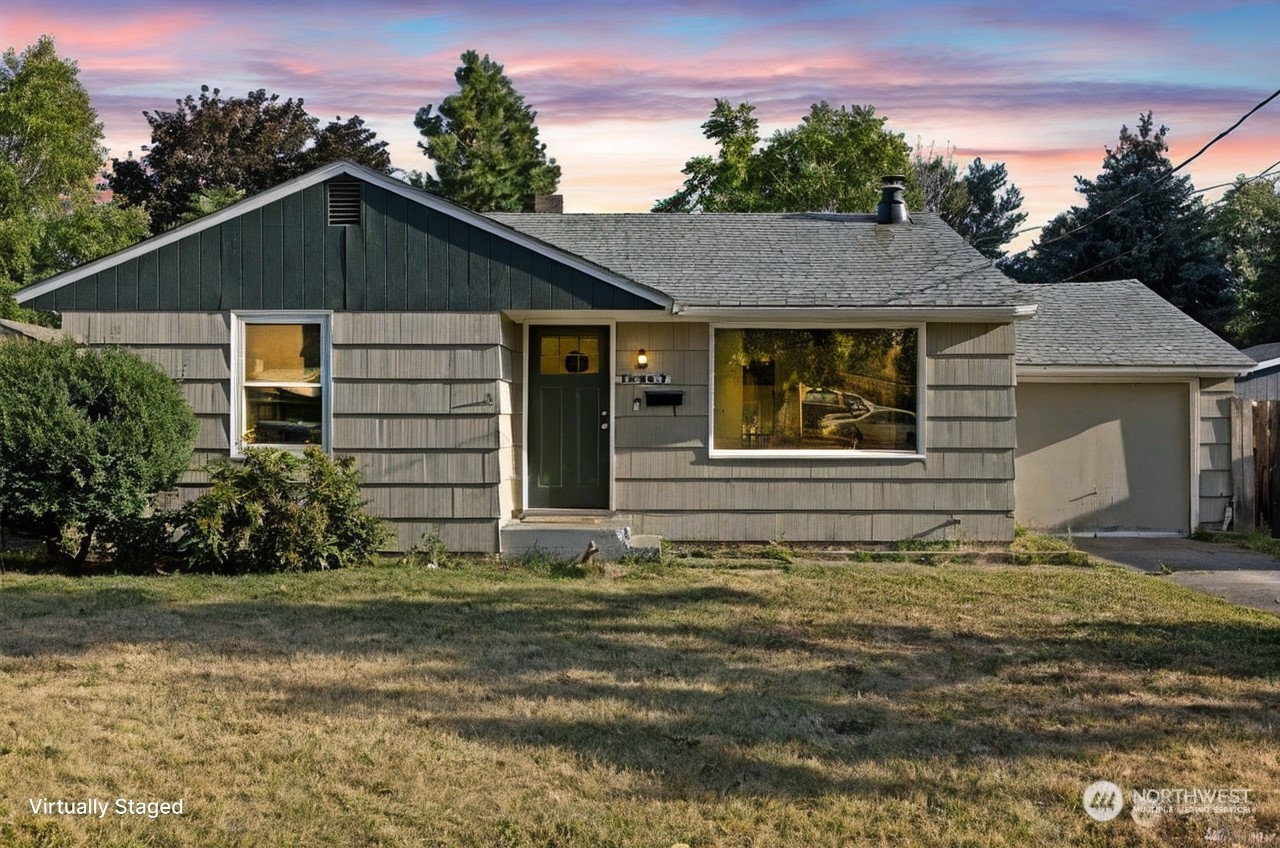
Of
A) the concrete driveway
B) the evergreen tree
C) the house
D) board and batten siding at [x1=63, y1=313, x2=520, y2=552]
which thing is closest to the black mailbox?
board and batten siding at [x1=63, y1=313, x2=520, y2=552]

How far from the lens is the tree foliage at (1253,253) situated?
107ft

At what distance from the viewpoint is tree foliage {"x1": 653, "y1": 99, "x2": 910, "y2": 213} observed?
27.9 metres

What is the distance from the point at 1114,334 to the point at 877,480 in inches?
184

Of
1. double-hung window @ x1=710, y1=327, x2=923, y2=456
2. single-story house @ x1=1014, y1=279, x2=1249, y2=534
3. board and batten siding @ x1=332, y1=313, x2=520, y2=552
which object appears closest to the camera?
board and batten siding @ x1=332, y1=313, x2=520, y2=552

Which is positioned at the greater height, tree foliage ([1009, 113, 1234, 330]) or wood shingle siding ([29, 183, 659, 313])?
tree foliage ([1009, 113, 1234, 330])

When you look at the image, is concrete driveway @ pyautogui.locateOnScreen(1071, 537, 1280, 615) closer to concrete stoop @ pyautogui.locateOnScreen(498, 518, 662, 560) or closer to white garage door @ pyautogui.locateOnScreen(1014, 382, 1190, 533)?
white garage door @ pyautogui.locateOnScreen(1014, 382, 1190, 533)

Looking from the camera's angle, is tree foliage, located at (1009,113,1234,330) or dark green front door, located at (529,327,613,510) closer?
dark green front door, located at (529,327,613,510)

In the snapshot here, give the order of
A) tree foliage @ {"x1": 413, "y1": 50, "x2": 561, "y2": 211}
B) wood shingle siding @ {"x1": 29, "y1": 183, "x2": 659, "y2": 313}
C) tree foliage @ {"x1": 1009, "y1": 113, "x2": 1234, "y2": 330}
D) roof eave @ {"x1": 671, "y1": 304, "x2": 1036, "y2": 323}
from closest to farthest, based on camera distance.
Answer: wood shingle siding @ {"x1": 29, "y1": 183, "x2": 659, "y2": 313} < roof eave @ {"x1": 671, "y1": 304, "x2": 1036, "y2": 323} < tree foliage @ {"x1": 1009, "y1": 113, "x2": 1234, "y2": 330} < tree foliage @ {"x1": 413, "y1": 50, "x2": 561, "y2": 211}

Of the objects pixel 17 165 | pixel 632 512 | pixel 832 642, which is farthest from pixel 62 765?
pixel 17 165

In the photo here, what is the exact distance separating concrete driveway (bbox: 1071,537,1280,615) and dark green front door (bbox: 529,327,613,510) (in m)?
5.59

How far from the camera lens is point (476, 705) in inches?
230

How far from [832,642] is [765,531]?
4164mm

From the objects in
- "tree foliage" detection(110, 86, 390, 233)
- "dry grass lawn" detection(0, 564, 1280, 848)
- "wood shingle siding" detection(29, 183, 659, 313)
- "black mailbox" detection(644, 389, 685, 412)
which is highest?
"tree foliage" detection(110, 86, 390, 233)

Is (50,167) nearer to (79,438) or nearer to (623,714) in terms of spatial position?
(79,438)
